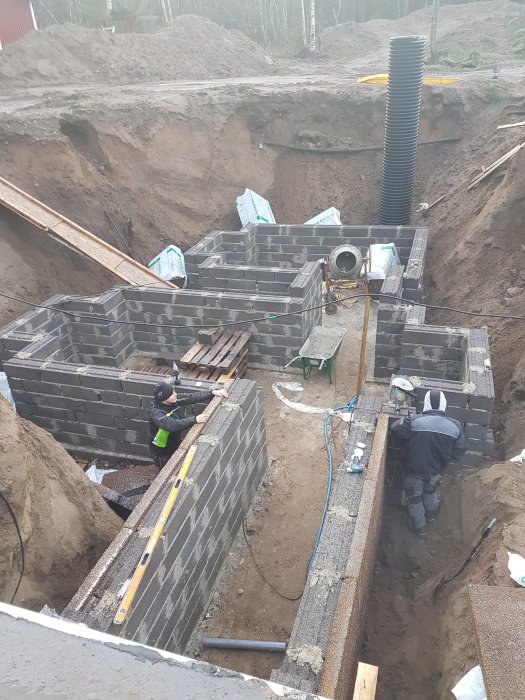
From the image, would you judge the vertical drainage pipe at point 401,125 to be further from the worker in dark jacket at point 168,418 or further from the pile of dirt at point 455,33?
the pile of dirt at point 455,33

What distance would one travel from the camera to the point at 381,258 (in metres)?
10.8

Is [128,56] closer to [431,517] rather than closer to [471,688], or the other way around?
[431,517]

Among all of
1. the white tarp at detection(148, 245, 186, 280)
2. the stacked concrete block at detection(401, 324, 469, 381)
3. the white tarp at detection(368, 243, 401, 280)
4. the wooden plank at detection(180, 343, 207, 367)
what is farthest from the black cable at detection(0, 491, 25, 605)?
the white tarp at detection(368, 243, 401, 280)

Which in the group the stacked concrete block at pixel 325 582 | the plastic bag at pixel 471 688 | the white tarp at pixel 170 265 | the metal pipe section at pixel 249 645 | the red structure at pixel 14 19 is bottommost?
the metal pipe section at pixel 249 645

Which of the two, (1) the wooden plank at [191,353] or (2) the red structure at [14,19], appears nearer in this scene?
(1) the wooden plank at [191,353]

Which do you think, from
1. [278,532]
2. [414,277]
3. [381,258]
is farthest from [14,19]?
[278,532]

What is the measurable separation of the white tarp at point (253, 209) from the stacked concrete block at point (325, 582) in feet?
31.5

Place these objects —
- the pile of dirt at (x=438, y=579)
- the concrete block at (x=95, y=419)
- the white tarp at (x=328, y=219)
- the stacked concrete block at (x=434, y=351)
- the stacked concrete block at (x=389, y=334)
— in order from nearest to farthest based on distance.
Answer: the pile of dirt at (x=438, y=579)
the concrete block at (x=95, y=419)
the stacked concrete block at (x=434, y=351)
the stacked concrete block at (x=389, y=334)
the white tarp at (x=328, y=219)

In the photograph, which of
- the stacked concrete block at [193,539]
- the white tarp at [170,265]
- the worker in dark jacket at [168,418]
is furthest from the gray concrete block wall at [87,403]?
the white tarp at [170,265]

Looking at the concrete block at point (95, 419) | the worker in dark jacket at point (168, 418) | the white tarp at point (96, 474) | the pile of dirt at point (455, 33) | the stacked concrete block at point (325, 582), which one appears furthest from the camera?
the pile of dirt at point (455, 33)

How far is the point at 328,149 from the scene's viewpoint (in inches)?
609

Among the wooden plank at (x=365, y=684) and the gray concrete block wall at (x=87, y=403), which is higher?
the wooden plank at (x=365, y=684)

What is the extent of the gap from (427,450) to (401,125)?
29.9ft

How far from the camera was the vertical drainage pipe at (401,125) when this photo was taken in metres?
10.8
